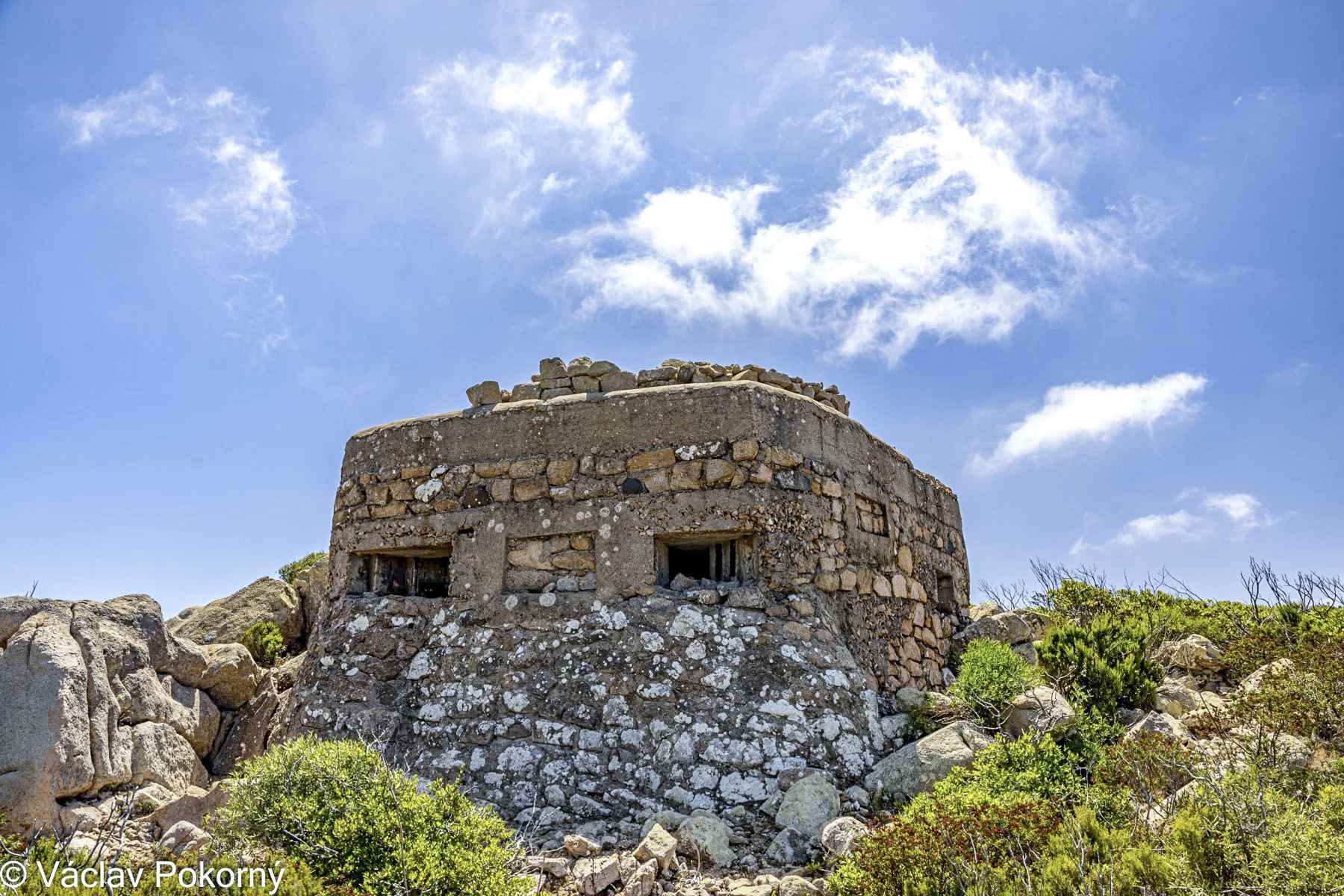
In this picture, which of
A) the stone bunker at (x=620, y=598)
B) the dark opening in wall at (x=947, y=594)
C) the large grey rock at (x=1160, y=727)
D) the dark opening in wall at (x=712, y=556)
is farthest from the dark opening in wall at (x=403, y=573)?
the large grey rock at (x=1160, y=727)

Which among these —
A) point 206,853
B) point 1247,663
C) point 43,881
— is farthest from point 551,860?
point 1247,663

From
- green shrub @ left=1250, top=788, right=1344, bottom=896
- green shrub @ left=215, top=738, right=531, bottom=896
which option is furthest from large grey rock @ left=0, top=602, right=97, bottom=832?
green shrub @ left=1250, top=788, right=1344, bottom=896

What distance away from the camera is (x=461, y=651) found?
23.2 ft

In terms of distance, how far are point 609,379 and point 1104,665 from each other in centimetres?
460

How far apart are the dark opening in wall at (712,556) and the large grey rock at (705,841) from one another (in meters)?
1.91

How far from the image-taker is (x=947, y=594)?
932cm

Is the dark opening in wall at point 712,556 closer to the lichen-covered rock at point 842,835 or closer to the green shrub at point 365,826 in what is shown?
the lichen-covered rock at point 842,835

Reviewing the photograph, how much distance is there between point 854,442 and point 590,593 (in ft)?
8.92

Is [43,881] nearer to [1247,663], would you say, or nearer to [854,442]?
[854,442]

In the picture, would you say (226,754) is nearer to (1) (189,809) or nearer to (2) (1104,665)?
(1) (189,809)

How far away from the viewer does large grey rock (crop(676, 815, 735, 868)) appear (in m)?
5.32

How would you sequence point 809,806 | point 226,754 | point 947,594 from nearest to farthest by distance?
point 809,806, point 226,754, point 947,594

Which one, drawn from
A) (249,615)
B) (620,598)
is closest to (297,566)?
(249,615)

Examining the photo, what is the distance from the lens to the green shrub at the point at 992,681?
662 centimetres
